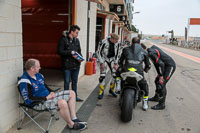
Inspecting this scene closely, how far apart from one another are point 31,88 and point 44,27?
6164 millimetres

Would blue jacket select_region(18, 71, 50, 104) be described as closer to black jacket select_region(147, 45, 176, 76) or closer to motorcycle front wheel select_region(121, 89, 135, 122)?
motorcycle front wheel select_region(121, 89, 135, 122)

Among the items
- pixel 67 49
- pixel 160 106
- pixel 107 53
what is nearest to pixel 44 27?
pixel 107 53

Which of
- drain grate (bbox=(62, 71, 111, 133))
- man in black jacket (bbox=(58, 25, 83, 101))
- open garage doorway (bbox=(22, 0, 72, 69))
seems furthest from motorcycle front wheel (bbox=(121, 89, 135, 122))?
open garage doorway (bbox=(22, 0, 72, 69))

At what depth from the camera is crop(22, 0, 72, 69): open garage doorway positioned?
8273 millimetres

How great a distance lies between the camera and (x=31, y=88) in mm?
3109

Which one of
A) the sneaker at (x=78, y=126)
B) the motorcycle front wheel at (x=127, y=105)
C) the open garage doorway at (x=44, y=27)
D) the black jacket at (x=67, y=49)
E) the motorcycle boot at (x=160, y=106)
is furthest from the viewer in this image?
the open garage doorway at (x=44, y=27)

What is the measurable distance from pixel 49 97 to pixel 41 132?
633mm

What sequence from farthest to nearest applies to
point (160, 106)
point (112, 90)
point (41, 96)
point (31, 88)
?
point (112, 90)
point (160, 106)
point (41, 96)
point (31, 88)

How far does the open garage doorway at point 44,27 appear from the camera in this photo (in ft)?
27.1

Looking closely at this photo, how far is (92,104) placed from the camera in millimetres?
4680

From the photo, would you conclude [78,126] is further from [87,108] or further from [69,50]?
[69,50]

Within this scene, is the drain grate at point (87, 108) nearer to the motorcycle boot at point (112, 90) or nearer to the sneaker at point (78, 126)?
the sneaker at point (78, 126)

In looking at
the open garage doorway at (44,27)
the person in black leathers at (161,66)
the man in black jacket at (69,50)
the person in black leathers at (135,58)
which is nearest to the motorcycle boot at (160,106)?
the person in black leathers at (161,66)

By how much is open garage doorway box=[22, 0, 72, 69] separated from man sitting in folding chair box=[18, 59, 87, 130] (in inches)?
215
